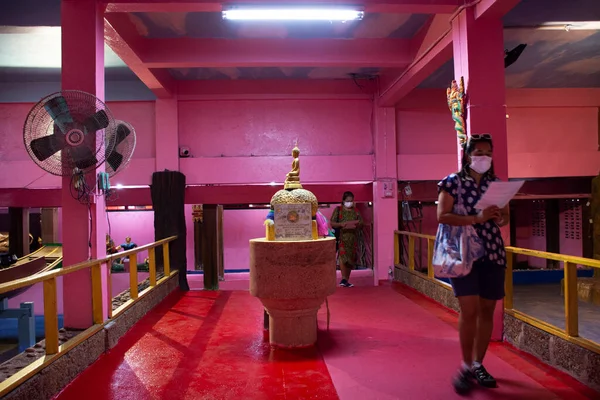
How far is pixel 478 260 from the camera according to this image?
126 inches

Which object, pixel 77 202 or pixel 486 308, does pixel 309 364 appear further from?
pixel 77 202

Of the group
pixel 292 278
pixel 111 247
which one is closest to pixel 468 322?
pixel 292 278

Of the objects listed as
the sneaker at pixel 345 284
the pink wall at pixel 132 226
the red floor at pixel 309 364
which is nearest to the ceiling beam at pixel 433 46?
the red floor at pixel 309 364

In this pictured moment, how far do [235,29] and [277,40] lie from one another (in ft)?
2.34

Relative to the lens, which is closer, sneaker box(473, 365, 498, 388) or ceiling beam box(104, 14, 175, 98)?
sneaker box(473, 365, 498, 388)

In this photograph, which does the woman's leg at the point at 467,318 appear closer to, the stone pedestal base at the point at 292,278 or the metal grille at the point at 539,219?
the stone pedestal base at the point at 292,278

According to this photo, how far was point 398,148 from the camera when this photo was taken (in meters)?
9.24

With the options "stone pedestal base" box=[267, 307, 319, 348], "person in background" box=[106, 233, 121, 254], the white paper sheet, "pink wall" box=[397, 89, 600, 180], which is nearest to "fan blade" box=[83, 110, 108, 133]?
"stone pedestal base" box=[267, 307, 319, 348]

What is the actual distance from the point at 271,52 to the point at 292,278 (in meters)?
4.07

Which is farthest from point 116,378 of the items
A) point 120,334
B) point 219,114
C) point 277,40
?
point 219,114

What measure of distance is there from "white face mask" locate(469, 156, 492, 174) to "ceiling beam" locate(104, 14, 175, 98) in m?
4.59

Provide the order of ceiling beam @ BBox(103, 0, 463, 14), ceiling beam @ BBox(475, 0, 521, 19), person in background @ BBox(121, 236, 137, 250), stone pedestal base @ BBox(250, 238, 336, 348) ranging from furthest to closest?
person in background @ BBox(121, 236, 137, 250) → ceiling beam @ BBox(103, 0, 463, 14) → ceiling beam @ BBox(475, 0, 521, 19) → stone pedestal base @ BBox(250, 238, 336, 348)

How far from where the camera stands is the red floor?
3.39 meters

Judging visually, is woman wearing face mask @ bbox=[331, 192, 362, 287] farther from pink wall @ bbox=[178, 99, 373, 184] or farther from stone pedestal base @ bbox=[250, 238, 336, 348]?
stone pedestal base @ bbox=[250, 238, 336, 348]
